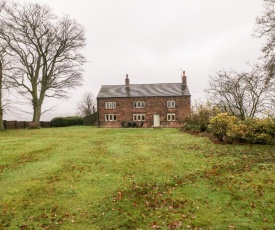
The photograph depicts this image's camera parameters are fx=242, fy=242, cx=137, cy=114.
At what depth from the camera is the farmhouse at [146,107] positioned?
46.9m

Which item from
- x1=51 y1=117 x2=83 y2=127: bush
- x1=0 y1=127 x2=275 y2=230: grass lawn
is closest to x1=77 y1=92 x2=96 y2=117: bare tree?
x1=51 y1=117 x2=83 y2=127: bush

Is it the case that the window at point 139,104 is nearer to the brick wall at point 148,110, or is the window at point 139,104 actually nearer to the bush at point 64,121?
the brick wall at point 148,110

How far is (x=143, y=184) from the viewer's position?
1057 centimetres

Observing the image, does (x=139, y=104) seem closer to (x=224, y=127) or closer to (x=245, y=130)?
(x=224, y=127)

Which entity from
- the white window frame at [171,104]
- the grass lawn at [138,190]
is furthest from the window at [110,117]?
the grass lawn at [138,190]

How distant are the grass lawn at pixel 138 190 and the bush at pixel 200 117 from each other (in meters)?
11.3

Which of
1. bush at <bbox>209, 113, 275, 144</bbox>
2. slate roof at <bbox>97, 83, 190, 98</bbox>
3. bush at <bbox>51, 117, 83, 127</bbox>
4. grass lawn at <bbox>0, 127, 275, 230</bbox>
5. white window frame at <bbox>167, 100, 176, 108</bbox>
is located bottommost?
grass lawn at <bbox>0, 127, 275, 230</bbox>

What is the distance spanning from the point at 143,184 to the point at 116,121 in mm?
38170

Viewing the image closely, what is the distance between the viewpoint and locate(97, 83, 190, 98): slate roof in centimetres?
4775

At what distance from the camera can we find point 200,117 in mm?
27812

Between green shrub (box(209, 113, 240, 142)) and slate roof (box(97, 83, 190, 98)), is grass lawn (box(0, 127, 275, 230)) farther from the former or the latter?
slate roof (box(97, 83, 190, 98))

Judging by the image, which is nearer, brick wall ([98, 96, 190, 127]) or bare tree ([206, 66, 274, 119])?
bare tree ([206, 66, 274, 119])

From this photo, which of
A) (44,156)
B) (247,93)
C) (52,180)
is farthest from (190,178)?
(247,93)

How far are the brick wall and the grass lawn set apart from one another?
3095 cm
